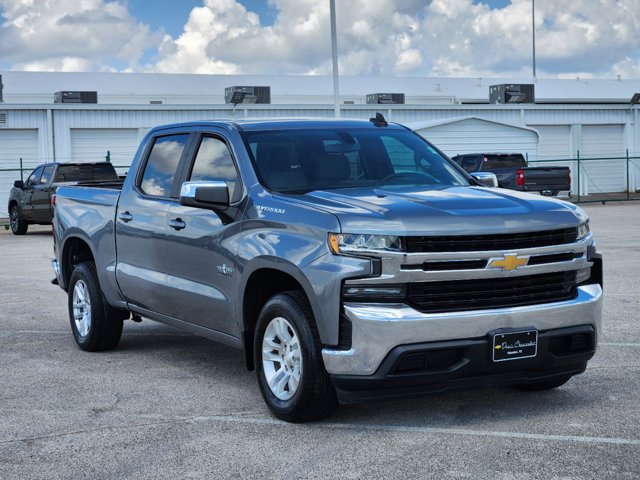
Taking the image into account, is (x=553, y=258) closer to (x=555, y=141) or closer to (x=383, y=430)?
(x=383, y=430)

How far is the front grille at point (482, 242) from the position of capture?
5867 millimetres

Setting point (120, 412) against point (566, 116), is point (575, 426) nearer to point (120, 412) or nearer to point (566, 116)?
point (120, 412)

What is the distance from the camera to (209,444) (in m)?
5.95

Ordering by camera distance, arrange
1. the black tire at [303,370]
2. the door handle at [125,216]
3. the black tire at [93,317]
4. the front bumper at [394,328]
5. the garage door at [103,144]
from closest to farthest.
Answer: the front bumper at [394,328], the black tire at [303,370], the door handle at [125,216], the black tire at [93,317], the garage door at [103,144]

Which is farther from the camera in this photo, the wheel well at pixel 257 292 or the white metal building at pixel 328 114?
the white metal building at pixel 328 114

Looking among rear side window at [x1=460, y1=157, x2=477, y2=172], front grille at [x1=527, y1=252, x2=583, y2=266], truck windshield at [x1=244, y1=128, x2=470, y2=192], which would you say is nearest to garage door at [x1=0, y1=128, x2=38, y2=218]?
rear side window at [x1=460, y1=157, x2=477, y2=172]

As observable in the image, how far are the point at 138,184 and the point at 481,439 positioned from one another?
3.74 meters

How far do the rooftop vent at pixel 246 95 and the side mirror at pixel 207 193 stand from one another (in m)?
32.6

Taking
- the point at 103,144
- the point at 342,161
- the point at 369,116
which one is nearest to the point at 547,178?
the point at 369,116

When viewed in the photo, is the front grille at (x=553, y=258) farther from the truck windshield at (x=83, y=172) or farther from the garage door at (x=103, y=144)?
the garage door at (x=103, y=144)

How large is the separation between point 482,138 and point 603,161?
6343 millimetres

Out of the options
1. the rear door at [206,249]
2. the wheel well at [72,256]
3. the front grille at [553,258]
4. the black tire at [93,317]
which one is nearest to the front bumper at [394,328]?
the front grille at [553,258]

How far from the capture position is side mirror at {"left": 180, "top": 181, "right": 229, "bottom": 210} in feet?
22.3

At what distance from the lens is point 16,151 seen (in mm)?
36031
